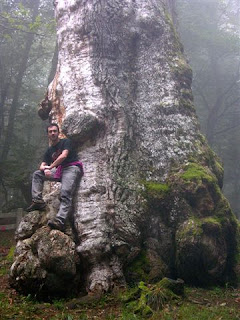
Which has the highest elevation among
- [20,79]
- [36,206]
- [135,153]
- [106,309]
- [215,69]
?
[215,69]

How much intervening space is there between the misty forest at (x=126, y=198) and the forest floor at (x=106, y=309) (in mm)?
22

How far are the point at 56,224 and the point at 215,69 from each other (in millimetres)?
19067

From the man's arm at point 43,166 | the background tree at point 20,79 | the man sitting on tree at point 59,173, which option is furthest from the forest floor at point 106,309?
the background tree at point 20,79

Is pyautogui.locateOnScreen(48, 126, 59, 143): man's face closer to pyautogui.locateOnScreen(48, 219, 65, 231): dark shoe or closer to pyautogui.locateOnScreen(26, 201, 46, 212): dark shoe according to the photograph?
pyautogui.locateOnScreen(26, 201, 46, 212): dark shoe

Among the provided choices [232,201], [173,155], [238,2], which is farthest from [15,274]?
[238,2]

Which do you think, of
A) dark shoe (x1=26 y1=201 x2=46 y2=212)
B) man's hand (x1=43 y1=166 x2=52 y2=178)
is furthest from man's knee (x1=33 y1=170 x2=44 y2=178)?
dark shoe (x1=26 y1=201 x2=46 y2=212)

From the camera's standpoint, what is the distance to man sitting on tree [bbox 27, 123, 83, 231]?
21.0 ft

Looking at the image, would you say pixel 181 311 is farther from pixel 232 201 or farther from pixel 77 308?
pixel 232 201

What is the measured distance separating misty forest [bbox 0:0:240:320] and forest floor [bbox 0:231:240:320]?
0.02 meters

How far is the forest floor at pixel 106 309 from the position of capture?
4.97 metres

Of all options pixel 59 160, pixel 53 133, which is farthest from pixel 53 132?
pixel 59 160

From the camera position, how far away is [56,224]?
20.2 feet

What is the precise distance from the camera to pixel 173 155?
786 cm

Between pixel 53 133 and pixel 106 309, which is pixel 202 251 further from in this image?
pixel 53 133
